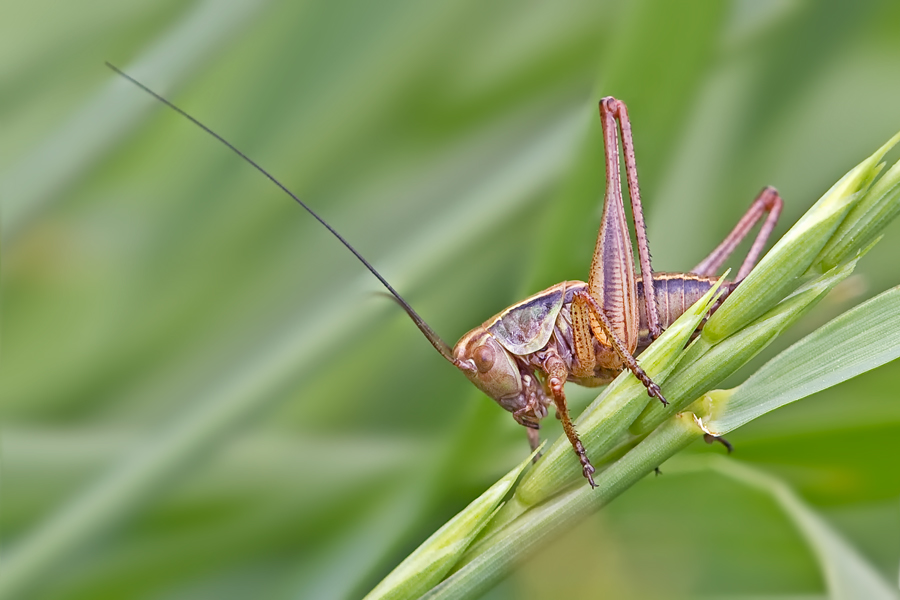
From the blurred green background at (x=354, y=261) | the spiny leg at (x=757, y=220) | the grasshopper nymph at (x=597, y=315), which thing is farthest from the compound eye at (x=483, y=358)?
the spiny leg at (x=757, y=220)

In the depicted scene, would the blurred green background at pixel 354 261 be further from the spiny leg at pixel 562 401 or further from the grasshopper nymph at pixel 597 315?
the spiny leg at pixel 562 401

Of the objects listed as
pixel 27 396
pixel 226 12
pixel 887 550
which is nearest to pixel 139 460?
pixel 27 396

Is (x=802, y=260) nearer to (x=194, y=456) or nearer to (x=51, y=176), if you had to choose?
(x=194, y=456)

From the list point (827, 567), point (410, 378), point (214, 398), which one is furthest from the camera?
point (410, 378)

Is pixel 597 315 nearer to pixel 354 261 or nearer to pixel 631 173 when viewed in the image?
pixel 631 173

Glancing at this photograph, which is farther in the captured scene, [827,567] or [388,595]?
[827,567]

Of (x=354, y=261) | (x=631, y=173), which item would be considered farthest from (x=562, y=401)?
(x=354, y=261)
